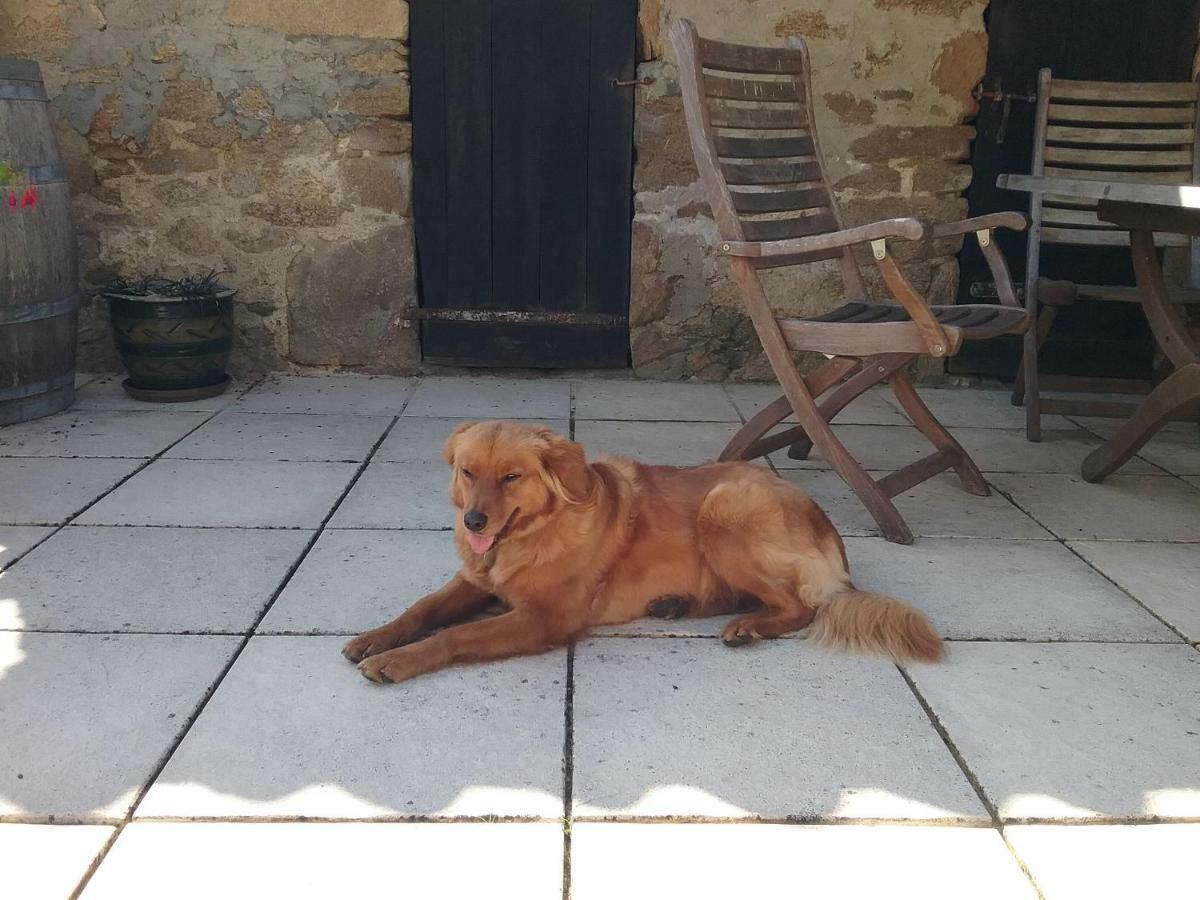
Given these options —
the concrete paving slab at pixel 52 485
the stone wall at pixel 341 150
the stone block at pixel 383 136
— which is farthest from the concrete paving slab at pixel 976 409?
the concrete paving slab at pixel 52 485

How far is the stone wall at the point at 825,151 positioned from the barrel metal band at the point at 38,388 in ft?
8.36

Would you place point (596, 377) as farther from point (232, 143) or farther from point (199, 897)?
point (199, 897)

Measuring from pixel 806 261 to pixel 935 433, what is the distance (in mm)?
732

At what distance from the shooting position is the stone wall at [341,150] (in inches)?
→ 192

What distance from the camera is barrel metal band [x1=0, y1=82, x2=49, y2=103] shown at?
4.02m

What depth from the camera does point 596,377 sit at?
534 centimetres

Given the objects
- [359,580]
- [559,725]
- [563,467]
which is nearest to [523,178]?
[359,580]

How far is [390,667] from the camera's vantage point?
7.38ft

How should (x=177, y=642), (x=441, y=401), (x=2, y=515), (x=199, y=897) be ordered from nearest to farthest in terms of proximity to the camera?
(x=199, y=897), (x=177, y=642), (x=2, y=515), (x=441, y=401)

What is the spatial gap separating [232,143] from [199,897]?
4140mm

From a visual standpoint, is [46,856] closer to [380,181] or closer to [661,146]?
[380,181]

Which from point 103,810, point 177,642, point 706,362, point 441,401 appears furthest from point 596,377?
point 103,810

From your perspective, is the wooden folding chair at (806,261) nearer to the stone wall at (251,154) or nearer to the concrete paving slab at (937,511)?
the concrete paving slab at (937,511)

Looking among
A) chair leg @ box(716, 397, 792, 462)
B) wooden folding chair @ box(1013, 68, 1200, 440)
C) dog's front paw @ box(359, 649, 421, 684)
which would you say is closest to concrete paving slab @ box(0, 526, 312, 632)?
dog's front paw @ box(359, 649, 421, 684)
